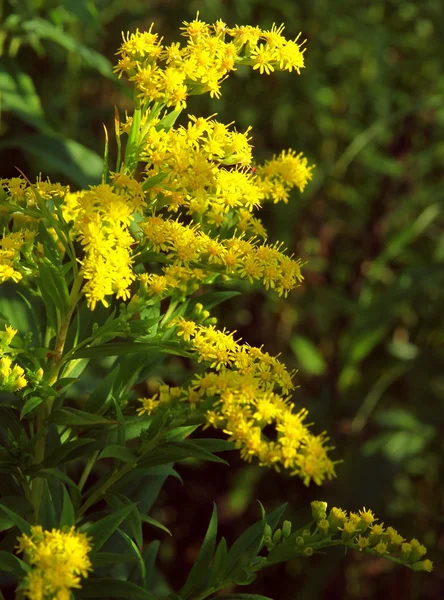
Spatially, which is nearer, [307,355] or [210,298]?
[210,298]

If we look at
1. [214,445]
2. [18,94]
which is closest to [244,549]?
[214,445]

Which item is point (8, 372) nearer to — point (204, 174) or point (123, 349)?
point (123, 349)

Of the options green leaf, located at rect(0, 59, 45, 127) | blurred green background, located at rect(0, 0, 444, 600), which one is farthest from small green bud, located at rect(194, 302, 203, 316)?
blurred green background, located at rect(0, 0, 444, 600)

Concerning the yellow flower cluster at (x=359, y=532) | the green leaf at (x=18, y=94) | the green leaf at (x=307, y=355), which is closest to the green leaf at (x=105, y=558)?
the yellow flower cluster at (x=359, y=532)

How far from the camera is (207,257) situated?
1.12 m

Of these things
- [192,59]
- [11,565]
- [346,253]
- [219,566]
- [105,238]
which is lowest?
[11,565]

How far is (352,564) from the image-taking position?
2631mm

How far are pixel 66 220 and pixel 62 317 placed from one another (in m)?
0.15

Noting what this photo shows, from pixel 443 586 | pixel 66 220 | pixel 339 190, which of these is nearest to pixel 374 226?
pixel 339 190

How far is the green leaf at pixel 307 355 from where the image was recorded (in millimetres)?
2619

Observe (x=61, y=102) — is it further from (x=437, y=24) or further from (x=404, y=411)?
(x=404, y=411)

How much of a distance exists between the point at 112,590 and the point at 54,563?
0.19 meters

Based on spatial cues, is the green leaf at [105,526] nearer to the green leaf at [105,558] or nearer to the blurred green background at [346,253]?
the green leaf at [105,558]

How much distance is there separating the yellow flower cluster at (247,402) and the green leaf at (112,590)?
19 centimetres
